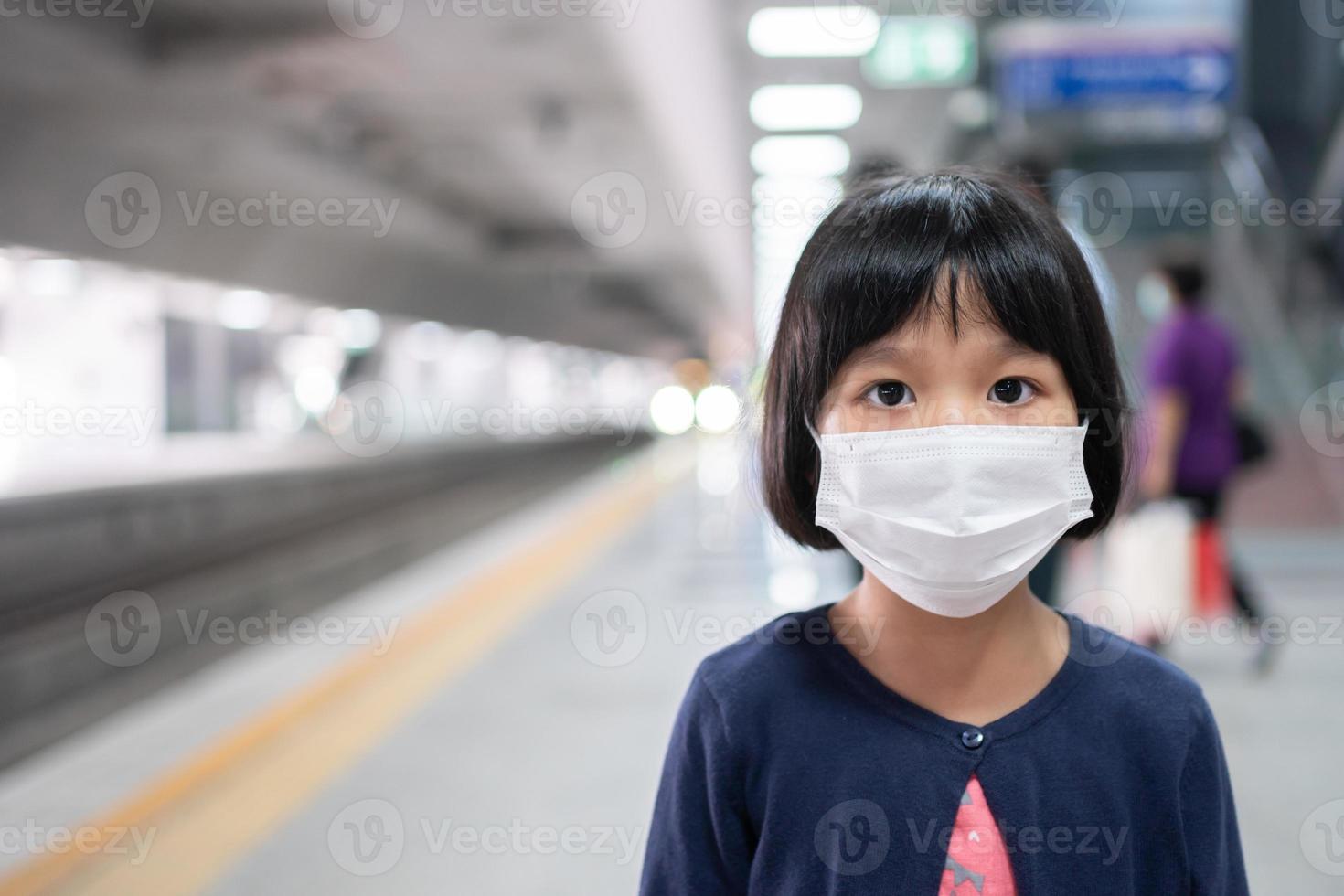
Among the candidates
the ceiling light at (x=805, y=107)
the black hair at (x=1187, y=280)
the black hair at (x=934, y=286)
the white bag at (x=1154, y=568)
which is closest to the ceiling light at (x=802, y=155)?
the ceiling light at (x=805, y=107)

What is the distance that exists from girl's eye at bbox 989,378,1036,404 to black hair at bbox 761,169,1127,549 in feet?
0.14

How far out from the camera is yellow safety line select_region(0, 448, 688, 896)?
10.8 ft

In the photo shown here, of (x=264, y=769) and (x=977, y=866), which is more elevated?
(x=977, y=866)

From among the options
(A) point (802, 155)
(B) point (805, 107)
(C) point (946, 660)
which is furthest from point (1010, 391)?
(A) point (802, 155)

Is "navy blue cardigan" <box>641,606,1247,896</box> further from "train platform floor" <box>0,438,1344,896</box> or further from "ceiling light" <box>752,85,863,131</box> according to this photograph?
"ceiling light" <box>752,85,863,131</box>

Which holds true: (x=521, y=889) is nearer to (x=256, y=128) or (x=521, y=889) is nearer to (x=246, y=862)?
(x=246, y=862)

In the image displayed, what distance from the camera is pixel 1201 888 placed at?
3.54ft

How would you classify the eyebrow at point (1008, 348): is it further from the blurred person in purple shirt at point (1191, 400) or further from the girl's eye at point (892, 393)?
the blurred person in purple shirt at point (1191, 400)

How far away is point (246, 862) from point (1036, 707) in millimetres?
3143

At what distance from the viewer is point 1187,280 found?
4.45 metres

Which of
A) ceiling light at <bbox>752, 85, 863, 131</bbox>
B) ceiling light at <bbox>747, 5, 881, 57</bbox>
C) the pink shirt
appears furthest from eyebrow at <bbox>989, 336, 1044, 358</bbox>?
ceiling light at <bbox>752, 85, 863, 131</bbox>

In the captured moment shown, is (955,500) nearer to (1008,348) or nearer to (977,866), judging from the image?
(1008,348)

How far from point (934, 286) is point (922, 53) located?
7505mm

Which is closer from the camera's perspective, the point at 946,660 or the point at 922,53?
the point at 946,660
